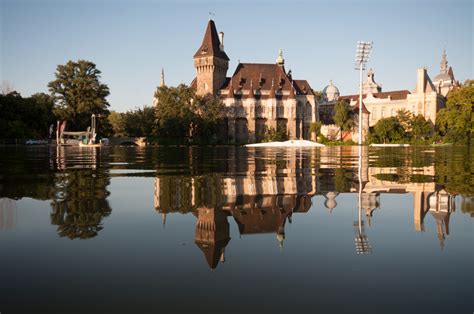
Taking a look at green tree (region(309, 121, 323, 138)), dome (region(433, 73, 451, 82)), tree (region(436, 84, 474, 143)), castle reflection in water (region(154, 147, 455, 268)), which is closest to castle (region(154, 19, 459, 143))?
green tree (region(309, 121, 323, 138))

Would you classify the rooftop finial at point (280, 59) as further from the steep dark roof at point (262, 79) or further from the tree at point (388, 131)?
the tree at point (388, 131)

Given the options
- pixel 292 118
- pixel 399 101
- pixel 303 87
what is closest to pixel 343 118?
pixel 292 118

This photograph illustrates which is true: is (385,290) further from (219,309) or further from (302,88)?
(302,88)

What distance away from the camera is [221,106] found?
79000 mm

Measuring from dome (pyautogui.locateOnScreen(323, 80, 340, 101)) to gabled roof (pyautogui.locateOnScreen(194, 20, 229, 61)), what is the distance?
139 feet

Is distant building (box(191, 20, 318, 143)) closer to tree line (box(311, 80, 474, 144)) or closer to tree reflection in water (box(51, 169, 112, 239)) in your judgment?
tree line (box(311, 80, 474, 144))

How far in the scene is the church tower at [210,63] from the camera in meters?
85.9

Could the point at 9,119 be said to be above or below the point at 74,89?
below

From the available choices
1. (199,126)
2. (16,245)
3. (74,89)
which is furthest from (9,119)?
(16,245)

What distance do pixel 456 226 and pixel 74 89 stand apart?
81412 mm

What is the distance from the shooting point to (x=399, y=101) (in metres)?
101

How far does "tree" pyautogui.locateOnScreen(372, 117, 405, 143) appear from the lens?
2948 inches

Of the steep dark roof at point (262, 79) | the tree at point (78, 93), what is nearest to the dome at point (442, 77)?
the steep dark roof at point (262, 79)

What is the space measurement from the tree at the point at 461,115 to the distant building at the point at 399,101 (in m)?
16.1
